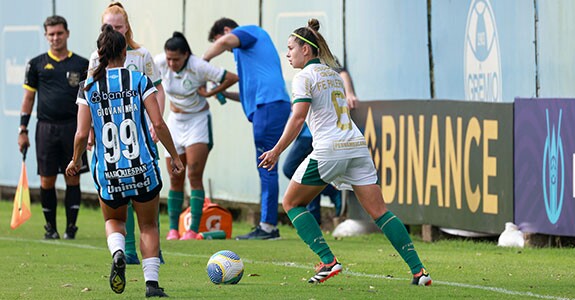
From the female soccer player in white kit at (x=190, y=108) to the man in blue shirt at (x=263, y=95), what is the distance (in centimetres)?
23

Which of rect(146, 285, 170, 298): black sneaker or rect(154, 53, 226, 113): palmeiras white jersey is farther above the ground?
rect(154, 53, 226, 113): palmeiras white jersey

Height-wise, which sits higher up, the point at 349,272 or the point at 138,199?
the point at 138,199

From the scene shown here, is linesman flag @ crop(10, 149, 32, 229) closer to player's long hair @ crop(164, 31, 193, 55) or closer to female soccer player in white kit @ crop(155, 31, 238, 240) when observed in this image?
female soccer player in white kit @ crop(155, 31, 238, 240)

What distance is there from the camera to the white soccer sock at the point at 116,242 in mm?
9297

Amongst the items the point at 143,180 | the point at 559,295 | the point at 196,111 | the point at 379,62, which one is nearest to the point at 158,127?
the point at 143,180

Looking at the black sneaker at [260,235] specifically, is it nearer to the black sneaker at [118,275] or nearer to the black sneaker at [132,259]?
the black sneaker at [132,259]

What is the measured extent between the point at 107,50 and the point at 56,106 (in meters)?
5.69

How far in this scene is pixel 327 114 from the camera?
395 inches

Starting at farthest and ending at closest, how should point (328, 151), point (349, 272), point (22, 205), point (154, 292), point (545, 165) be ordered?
point (22, 205) → point (545, 165) → point (349, 272) → point (328, 151) → point (154, 292)

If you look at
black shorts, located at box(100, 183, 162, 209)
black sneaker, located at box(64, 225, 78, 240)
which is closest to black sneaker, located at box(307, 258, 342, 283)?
black shorts, located at box(100, 183, 162, 209)

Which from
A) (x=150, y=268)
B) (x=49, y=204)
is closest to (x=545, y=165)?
(x=150, y=268)

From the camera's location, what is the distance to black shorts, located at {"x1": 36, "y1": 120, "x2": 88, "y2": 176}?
591 inches

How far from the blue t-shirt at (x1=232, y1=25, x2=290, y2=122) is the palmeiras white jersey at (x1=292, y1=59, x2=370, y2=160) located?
181 inches

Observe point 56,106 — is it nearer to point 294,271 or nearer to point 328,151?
point 294,271
